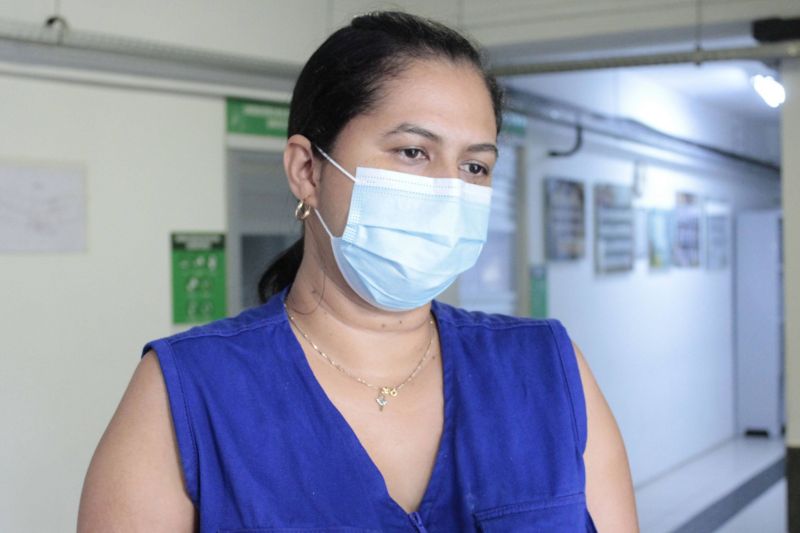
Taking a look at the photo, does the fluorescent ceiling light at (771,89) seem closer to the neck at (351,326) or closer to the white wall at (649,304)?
the white wall at (649,304)

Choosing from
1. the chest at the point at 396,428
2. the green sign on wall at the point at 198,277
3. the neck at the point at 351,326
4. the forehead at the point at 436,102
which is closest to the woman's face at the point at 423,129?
the forehead at the point at 436,102

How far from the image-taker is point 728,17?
3.81m

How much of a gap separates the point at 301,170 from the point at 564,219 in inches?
187

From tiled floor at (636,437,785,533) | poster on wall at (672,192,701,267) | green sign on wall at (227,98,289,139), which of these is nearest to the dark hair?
green sign on wall at (227,98,289,139)

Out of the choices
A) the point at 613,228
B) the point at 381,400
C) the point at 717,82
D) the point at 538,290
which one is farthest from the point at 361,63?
the point at 717,82

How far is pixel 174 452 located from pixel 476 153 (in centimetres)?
57

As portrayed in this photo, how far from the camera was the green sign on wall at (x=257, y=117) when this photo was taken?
3.79m

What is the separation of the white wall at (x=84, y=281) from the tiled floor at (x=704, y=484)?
3494mm

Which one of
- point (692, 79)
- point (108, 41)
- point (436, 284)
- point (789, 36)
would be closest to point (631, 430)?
point (692, 79)

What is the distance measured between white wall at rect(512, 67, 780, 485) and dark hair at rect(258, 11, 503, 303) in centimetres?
414

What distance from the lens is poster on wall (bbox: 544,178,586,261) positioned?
587 cm

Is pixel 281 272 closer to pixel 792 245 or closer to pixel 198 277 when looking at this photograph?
pixel 198 277

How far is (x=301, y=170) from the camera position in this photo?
143 cm

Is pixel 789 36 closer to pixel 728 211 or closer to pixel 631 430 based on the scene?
pixel 631 430
